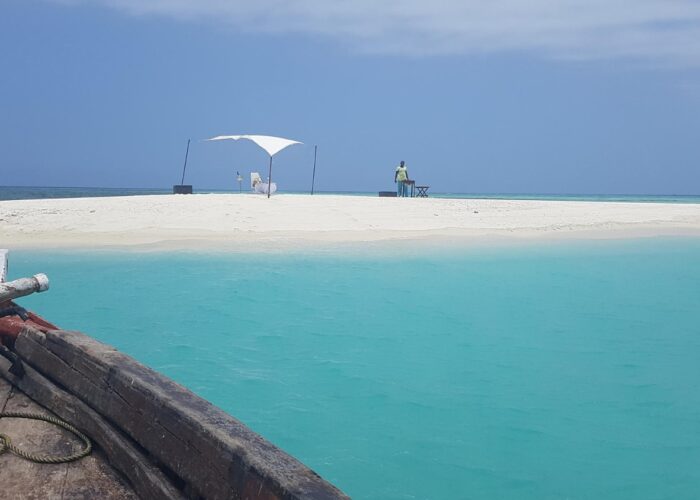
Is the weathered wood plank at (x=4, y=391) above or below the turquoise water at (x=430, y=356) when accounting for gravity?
above

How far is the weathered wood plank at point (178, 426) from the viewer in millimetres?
1900

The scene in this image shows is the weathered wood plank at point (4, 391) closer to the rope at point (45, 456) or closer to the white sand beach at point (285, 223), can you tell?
the rope at point (45, 456)

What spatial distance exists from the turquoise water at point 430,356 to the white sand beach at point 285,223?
7.67ft

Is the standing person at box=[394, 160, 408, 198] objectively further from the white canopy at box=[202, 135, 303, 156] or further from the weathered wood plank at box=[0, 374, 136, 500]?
the weathered wood plank at box=[0, 374, 136, 500]

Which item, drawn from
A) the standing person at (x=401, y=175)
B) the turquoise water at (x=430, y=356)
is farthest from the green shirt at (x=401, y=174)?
the turquoise water at (x=430, y=356)

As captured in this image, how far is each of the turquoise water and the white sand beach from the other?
2.34 meters

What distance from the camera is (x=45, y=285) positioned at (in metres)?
3.80

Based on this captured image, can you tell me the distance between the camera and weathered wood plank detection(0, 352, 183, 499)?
2.35m

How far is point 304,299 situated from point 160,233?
7964 mm

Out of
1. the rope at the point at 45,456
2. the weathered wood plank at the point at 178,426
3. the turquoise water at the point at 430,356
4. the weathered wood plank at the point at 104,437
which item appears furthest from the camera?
the turquoise water at the point at 430,356

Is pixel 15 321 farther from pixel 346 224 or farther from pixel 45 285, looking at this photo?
pixel 346 224

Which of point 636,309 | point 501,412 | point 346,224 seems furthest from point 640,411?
point 346,224

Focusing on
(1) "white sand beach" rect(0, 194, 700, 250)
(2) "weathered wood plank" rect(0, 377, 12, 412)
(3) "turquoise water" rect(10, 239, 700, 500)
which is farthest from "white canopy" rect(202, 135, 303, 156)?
(2) "weathered wood plank" rect(0, 377, 12, 412)

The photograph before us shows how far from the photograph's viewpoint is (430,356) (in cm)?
777
